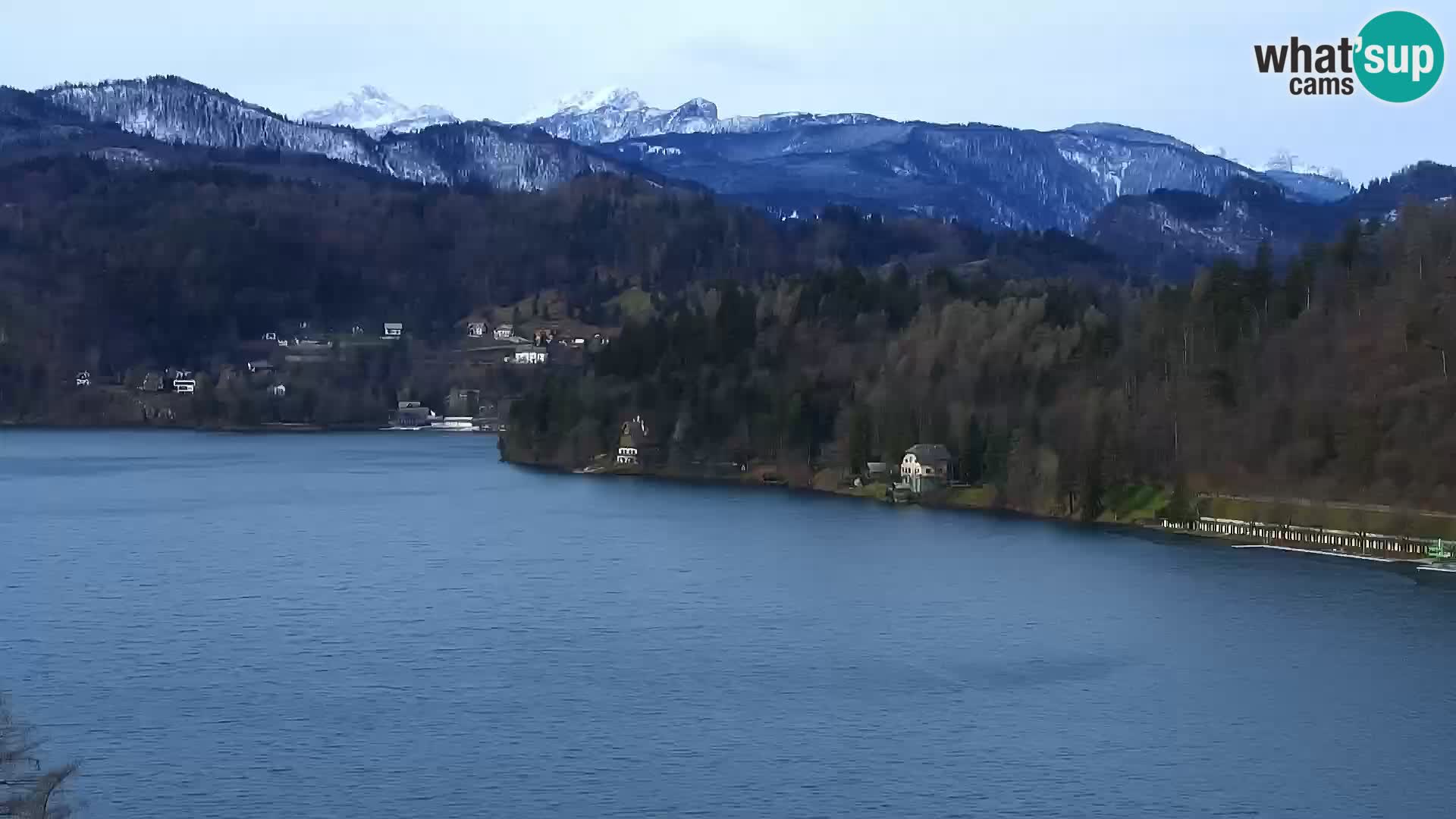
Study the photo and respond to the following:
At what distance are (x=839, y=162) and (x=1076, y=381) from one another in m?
121

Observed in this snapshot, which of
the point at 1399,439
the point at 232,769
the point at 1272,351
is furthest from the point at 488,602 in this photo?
the point at 1272,351

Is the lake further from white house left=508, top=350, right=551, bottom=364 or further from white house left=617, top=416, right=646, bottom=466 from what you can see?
white house left=508, top=350, right=551, bottom=364

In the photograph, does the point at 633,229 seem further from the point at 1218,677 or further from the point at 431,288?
the point at 1218,677

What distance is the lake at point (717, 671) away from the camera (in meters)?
12.1

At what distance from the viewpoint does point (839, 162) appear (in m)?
151

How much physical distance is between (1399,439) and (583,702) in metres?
14.2

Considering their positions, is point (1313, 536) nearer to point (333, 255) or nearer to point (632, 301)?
point (632, 301)

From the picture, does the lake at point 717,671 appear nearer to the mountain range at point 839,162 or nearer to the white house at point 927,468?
the white house at point 927,468

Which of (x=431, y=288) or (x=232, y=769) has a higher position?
(x=431, y=288)

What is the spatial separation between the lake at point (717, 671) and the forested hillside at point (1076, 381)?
2.30 meters

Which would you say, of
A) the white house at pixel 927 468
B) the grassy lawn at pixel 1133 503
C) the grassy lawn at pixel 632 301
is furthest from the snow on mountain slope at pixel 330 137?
the grassy lawn at pixel 1133 503

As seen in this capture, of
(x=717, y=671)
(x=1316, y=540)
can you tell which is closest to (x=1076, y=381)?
(x=1316, y=540)

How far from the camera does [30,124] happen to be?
108m

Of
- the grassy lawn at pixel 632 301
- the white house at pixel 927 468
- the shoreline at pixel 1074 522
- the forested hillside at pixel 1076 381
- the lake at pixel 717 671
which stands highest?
the grassy lawn at pixel 632 301
